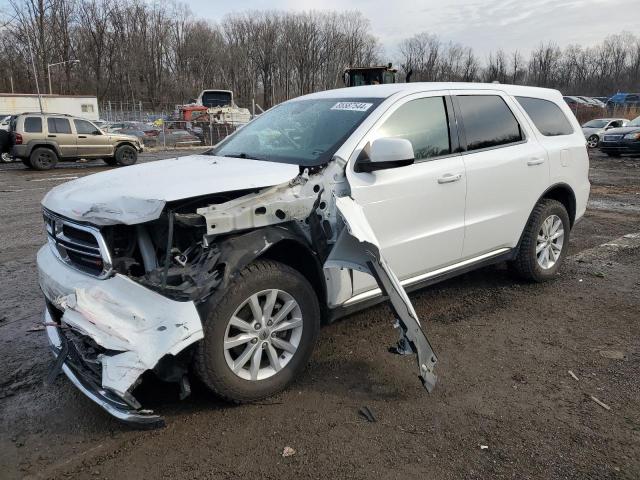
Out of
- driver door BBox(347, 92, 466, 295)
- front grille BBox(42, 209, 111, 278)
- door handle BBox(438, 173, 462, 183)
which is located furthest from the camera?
door handle BBox(438, 173, 462, 183)

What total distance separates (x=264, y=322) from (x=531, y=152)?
3094 millimetres

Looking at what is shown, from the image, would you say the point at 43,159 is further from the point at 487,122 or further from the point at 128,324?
the point at 128,324

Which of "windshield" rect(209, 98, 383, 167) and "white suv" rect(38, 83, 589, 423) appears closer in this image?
"white suv" rect(38, 83, 589, 423)

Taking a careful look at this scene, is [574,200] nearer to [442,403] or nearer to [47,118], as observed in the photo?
[442,403]

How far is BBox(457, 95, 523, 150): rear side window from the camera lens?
4191mm

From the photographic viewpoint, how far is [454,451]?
2.62m

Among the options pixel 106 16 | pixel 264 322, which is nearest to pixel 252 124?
pixel 264 322

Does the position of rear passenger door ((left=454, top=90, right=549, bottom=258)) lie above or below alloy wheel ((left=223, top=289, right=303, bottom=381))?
above

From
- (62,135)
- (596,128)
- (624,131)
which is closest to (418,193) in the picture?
(62,135)

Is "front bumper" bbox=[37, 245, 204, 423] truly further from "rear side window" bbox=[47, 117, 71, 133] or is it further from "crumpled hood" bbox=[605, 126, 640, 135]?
"crumpled hood" bbox=[605, 126, 640, 135]

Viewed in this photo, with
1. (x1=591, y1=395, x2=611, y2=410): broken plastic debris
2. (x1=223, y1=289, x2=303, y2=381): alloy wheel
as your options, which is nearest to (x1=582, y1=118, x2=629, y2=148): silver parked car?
(x1=591, y1=395, x2=611, y2=410): broken plastic debris

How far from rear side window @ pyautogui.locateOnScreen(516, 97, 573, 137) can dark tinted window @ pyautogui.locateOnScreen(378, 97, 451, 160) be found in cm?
126

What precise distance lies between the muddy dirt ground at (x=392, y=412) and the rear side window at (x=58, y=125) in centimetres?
1410

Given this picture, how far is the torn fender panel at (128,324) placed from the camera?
2432 millimetres
